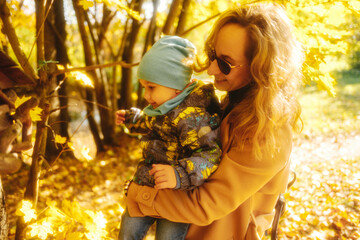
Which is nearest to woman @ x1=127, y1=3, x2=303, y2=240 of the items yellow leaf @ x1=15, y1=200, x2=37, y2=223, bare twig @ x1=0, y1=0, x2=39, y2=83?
yellow leaf @ x1=15, y1=200, x2=37, y2=223

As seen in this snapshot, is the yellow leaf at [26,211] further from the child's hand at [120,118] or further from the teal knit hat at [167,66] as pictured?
the teal knit hat at [167,66]

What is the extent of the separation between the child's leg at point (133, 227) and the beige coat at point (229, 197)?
118 mm

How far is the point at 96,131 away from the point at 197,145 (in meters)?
4.74

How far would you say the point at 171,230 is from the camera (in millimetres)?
1996

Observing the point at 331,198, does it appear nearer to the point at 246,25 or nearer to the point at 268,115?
the point at 268,115

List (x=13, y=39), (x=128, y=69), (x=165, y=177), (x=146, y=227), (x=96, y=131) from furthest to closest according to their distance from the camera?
(x=128, y=69) → (x=96, y=131) → (x=146, y=227) → (x=13, y=39) → (x=165, y=177)

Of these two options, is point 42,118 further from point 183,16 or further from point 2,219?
point 183,16

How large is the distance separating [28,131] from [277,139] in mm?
2012

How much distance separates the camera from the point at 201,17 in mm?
4766

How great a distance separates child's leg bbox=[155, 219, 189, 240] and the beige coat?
60 millimetres

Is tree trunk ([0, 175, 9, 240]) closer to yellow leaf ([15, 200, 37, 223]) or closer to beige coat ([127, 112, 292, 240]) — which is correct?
yellow leaf ([15, 200, 37, 223])

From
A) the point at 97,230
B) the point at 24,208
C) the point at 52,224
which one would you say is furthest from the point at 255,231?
the point at 24,208

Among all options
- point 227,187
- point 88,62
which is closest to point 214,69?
point 227,187

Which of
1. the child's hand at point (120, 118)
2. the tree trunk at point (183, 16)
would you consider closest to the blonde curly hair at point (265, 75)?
the child's hand at point (120, 118)
